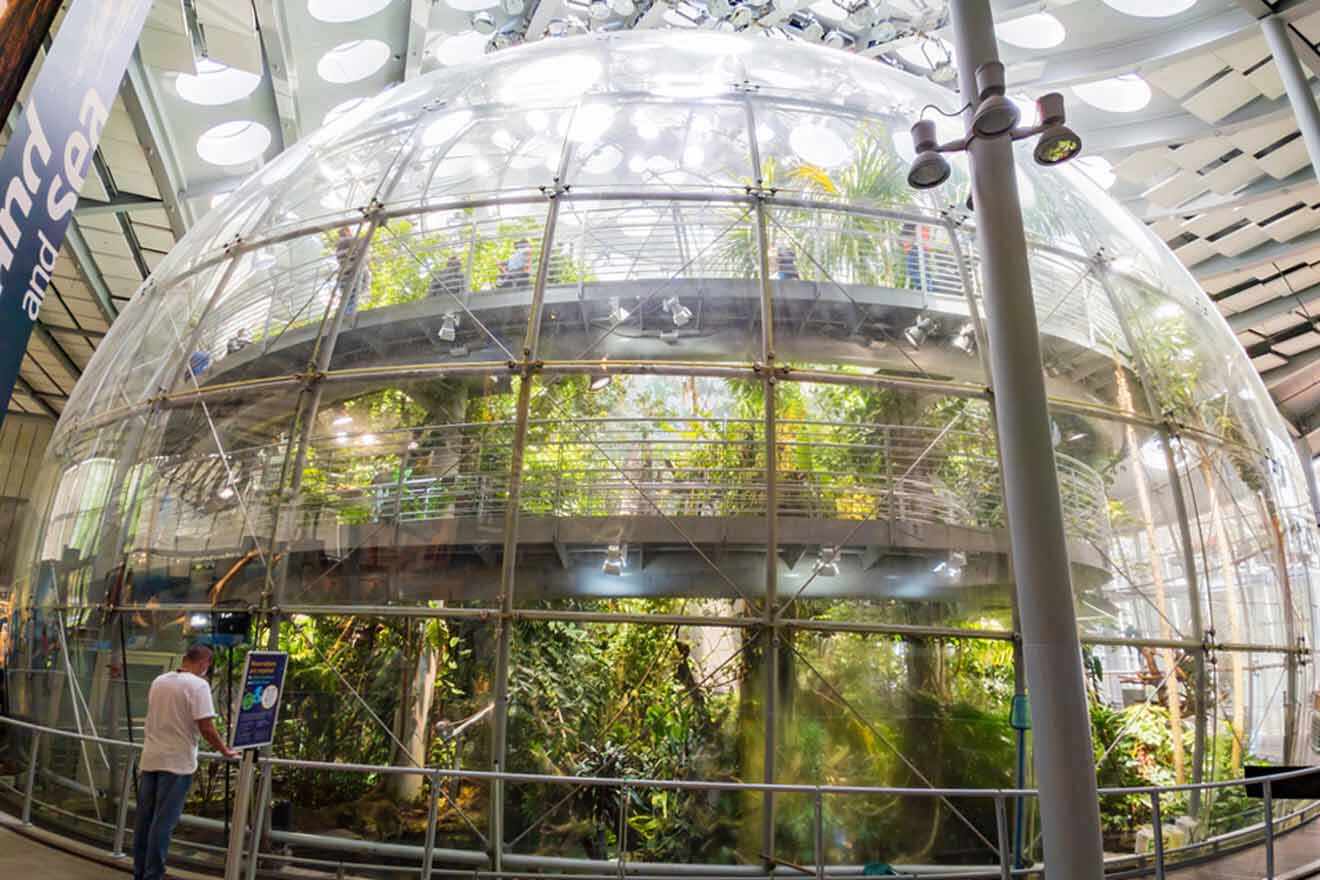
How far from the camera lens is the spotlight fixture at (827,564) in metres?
6.70

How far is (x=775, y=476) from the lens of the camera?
6840 millimetres

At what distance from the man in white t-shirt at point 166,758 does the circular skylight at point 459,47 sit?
596 inches

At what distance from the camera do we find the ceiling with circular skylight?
1360cm

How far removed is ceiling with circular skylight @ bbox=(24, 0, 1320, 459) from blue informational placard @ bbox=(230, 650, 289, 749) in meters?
7.10

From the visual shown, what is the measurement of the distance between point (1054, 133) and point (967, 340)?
105 inches

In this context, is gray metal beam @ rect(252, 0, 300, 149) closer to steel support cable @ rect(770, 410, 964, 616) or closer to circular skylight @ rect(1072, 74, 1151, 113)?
steel support cable @ rect(770, 410, 964, 616)

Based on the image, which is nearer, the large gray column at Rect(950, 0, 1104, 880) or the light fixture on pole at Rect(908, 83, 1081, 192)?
the large gray column at Rect(950, 0, 1104, 880)

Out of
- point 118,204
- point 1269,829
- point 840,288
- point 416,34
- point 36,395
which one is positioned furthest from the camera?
point 36,395

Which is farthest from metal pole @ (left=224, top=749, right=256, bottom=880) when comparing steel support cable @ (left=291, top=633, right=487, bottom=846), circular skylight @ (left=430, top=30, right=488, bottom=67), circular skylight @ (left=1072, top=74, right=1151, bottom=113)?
circular skylight @ (left=1072, top=74, right=1151, bottom=113)

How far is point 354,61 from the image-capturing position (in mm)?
16750

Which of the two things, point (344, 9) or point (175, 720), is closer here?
point (175, 720)

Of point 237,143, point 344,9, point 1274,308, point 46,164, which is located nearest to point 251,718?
point 46,164

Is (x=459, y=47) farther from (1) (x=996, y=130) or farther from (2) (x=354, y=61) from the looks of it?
(1) (x=996, y=130)

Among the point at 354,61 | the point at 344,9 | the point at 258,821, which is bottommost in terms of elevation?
the point at 258,821
